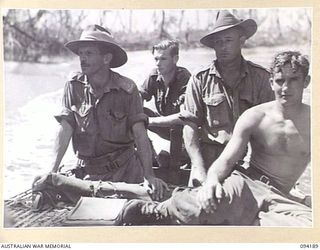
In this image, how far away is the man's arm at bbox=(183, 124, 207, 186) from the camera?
4.63ft

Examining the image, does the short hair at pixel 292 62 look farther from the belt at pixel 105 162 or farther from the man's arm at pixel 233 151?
the belt at pixel 105 162

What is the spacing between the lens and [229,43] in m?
1.44

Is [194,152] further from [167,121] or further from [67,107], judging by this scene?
[67,107]

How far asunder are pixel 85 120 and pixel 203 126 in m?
0.27

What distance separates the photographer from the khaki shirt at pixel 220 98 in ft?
4.65

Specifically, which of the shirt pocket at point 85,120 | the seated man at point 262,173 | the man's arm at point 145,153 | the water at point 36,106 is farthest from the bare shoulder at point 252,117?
the shirt pocket at point 85,120

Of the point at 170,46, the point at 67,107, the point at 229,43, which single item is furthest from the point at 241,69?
the point at 67,107

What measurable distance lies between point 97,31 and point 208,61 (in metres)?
0.26

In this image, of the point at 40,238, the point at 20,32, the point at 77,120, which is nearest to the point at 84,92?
the point at 77,120

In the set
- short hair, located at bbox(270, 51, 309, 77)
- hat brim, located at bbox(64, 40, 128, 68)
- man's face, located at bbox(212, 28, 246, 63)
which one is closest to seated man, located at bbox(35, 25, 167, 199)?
hat brim, located at bbox(64, 40, 128, 68)

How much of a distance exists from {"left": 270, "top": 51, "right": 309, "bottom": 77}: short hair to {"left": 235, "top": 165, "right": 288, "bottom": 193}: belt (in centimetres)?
22

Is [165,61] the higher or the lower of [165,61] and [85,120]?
the higher

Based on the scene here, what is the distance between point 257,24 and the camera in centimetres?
144

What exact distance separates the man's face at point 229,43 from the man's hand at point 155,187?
1.00ft
